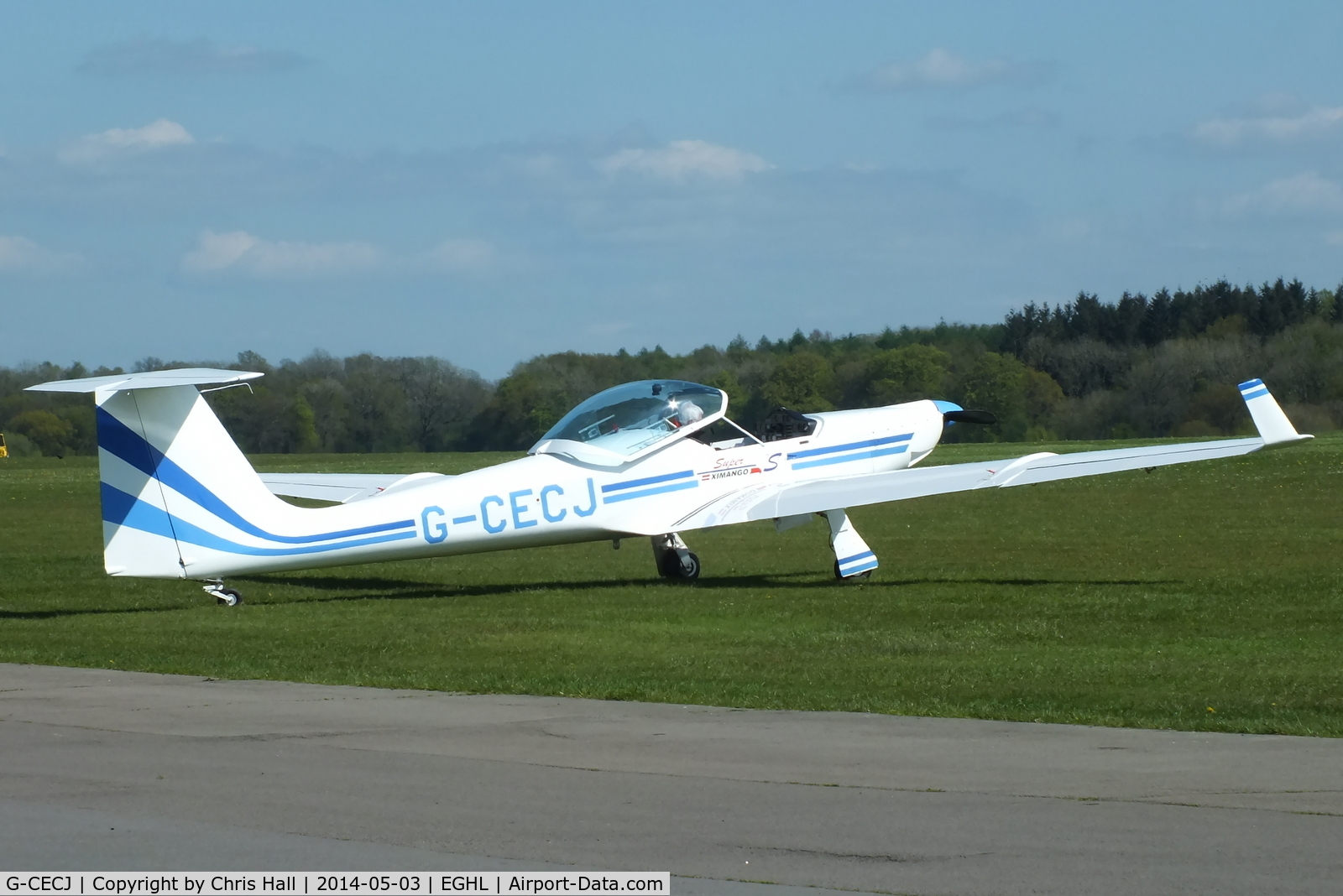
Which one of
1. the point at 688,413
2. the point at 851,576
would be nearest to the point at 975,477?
the point at 851,576

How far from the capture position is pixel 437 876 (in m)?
6.16

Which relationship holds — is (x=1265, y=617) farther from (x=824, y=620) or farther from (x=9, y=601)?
(x=9, y=601)

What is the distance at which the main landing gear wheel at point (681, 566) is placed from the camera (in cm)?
2042

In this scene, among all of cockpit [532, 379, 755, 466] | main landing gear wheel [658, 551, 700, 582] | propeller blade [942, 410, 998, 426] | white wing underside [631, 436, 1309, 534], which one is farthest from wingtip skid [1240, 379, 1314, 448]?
main landing gear wheel [658, 551, 700, 582]

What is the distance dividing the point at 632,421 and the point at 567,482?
3.90 feet

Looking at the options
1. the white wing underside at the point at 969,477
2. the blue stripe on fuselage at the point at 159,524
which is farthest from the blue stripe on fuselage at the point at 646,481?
the blue stripe on fuselage at the point at 159,524

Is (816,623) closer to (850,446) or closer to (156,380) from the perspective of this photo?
(850,446)

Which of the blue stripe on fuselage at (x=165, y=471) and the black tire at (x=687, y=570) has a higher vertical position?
the blue stripe on fuselage at (x=165, y=471)

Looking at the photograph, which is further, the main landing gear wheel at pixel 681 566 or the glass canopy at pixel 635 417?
the main landing gear wheel at pixel 681 566

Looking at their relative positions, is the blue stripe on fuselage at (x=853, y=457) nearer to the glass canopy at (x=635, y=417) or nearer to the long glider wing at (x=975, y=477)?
the long glider wing at (x=975, y=477)

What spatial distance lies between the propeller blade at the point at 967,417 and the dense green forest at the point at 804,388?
100 ft

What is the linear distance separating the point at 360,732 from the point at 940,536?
1927cm

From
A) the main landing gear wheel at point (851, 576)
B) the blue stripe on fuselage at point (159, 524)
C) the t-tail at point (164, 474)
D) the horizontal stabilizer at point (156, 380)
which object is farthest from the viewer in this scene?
the main landing gear wheel at point (851, 576)

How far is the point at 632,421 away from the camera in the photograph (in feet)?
63.6
